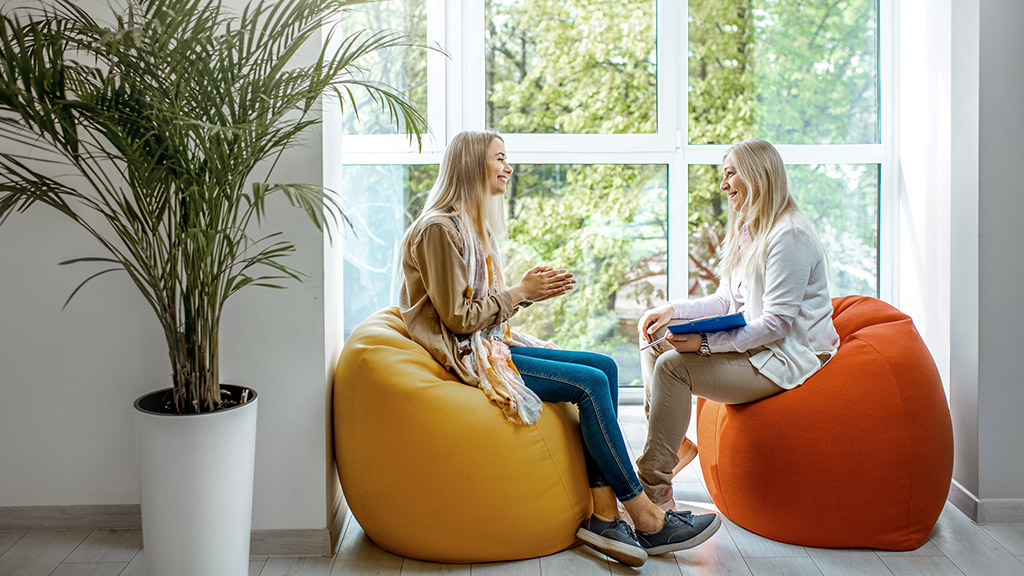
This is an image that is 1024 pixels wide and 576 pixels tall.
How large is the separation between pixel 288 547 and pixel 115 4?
1671 mm

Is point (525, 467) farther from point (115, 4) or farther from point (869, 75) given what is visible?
point (869, 75)

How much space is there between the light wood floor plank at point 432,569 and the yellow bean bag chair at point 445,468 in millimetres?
18

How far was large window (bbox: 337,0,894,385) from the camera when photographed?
3.69 m

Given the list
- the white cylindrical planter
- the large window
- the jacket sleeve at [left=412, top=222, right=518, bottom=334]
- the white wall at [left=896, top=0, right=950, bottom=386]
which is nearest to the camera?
the white cylindrical planter

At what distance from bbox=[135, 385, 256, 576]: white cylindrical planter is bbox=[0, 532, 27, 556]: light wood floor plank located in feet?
2.55

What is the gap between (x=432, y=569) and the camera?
218 centimetres

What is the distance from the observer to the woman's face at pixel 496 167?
2459 mm

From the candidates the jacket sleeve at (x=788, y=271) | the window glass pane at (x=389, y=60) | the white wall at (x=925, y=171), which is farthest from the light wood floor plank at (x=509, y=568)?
the window glass pane at (x=389, y=60)

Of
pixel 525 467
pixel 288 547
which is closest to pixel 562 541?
pixel 525 467

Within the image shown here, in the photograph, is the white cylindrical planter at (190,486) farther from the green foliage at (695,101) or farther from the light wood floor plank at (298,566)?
the green foliage at (695,101)

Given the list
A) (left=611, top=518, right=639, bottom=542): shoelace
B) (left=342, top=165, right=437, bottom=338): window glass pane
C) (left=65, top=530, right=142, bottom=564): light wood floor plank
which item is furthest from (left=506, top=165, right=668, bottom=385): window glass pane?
(left=65, top=530, right=142, bottom=564): light wood floor plank

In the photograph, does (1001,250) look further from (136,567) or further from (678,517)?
(136,567)

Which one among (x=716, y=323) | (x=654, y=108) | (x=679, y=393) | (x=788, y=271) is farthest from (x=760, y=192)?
(x=654, y=108)

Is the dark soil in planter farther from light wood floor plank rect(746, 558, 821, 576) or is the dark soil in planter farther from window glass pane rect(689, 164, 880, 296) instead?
window glass pane rect(689, 164, 880, 296)
